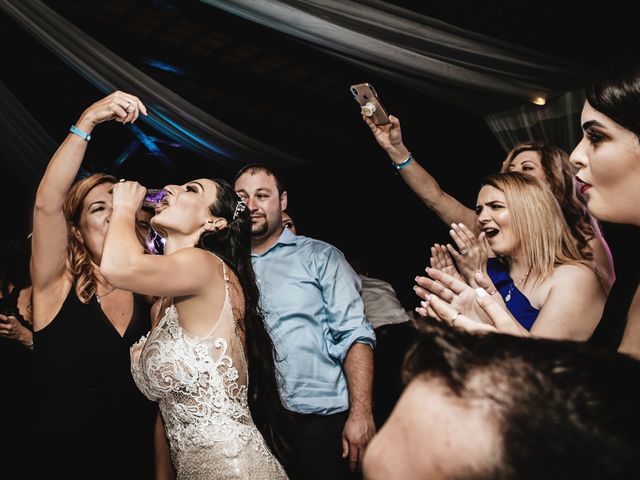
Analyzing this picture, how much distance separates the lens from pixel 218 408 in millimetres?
1768

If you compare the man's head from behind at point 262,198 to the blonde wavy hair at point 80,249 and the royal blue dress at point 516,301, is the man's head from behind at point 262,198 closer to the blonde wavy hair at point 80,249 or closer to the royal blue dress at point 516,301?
the blonde wavy hair at point 80,249

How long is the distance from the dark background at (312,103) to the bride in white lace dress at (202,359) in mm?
1504

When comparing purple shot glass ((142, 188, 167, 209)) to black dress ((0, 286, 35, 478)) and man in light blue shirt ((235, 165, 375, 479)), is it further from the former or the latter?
black dress ((0, 286, 35, 478))

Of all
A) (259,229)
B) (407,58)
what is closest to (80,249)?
(259,229)

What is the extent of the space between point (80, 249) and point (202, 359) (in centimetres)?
89

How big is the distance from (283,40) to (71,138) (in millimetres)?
1718

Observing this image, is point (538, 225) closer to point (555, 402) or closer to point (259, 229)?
point (259, 229)

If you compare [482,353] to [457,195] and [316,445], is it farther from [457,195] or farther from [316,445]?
[457,195]

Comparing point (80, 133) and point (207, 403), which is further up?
point (80, 133)

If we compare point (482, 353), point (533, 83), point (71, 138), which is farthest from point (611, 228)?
point (71, 138)

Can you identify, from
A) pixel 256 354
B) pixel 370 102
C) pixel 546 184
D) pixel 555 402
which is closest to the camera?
pixel 555 402

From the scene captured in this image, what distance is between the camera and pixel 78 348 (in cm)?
206

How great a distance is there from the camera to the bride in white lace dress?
1679 mm

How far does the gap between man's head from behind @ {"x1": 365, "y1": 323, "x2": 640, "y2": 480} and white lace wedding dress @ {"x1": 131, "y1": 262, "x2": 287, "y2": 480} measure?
4.03 feet
